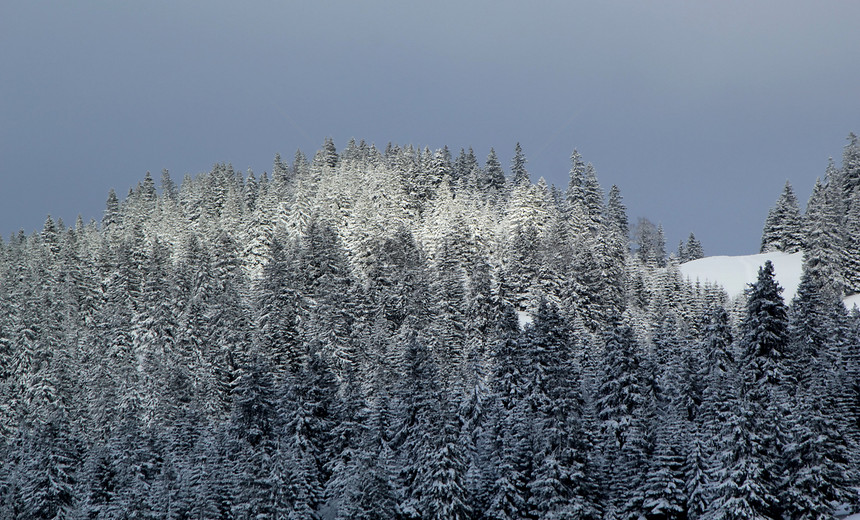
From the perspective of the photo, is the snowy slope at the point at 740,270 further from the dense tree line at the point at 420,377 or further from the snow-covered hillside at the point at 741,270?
the dense tree line at the point at 420,377

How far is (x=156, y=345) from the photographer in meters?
77.2

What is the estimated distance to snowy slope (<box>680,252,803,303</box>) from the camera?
10430 cm

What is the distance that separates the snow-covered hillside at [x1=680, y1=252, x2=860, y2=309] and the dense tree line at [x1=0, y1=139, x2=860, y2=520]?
31.2 ft

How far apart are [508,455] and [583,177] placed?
6825 cm

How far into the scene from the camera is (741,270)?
11812 centimetres

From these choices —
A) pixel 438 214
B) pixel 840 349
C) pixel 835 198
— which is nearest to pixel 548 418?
pixel 840 349

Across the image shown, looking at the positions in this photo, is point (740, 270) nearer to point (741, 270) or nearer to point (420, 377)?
point (741, 270)

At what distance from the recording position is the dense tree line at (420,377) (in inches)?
1815

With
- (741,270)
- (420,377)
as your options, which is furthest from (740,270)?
(420,377)

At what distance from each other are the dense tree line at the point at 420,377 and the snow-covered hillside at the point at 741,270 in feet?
31.2

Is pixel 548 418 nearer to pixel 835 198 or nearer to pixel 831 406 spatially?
pixel 831 406

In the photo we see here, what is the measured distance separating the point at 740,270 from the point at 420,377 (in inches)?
3168

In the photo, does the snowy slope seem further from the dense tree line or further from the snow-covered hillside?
the dense tree line

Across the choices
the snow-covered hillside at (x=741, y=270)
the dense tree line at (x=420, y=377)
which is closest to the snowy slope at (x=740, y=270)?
the snow-covered hillside at (x=741, y=270)
